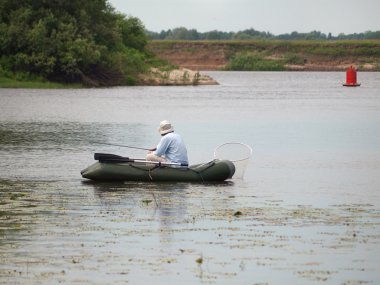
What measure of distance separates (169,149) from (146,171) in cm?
69

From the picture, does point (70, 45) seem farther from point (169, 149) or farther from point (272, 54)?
point (272, 54)

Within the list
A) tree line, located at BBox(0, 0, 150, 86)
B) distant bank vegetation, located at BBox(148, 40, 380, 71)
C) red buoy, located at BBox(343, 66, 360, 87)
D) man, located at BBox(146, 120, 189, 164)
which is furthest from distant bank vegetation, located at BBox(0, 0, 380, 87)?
distant bank vegetation, located at BBox(148, 40, 380, 71)

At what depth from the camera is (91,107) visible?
59.5m

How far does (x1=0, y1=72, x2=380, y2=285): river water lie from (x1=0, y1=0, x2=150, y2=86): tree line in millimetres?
35238

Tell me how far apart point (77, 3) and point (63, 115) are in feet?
105

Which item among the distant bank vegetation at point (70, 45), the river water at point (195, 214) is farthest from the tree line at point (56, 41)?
the river water at point (195, 214)

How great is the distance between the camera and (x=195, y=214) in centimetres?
2030

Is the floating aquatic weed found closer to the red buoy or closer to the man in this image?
the man

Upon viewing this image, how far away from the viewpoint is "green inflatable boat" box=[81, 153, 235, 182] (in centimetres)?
2464

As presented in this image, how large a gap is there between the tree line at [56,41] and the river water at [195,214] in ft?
116

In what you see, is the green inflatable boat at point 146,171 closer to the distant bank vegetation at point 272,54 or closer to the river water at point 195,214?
the river water at point 195,214

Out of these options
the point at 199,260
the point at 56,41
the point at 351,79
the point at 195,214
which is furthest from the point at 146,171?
the point at 351,79

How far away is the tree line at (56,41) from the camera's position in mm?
79500

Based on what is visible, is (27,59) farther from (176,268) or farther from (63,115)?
(176,268)
